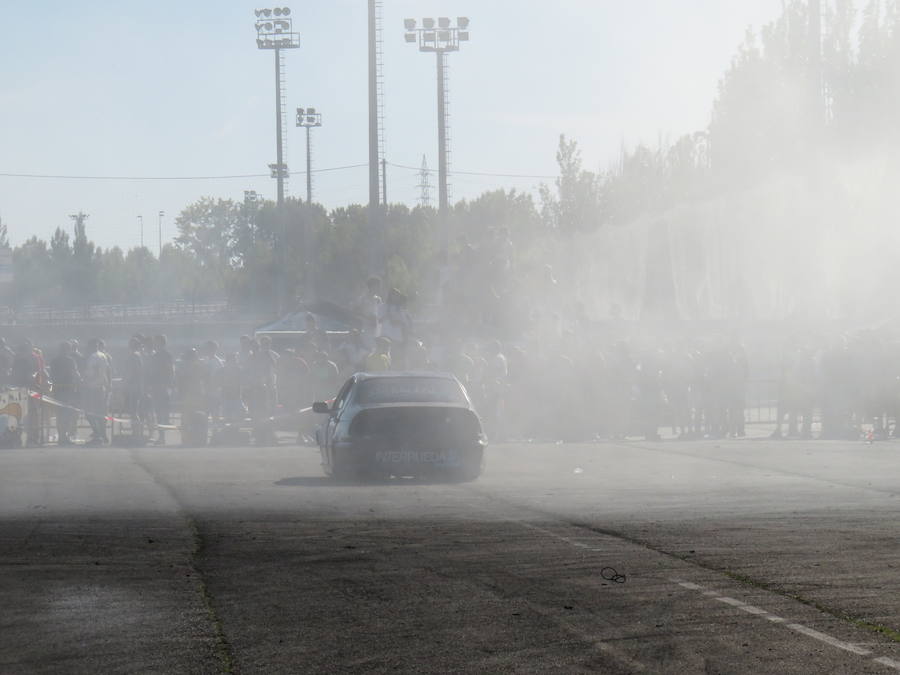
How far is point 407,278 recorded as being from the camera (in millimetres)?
96688

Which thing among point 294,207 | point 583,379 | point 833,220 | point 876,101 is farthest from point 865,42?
point 294,207

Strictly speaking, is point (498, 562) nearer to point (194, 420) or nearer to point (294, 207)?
point (194, 420)

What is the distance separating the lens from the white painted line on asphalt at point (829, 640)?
7.08 meters

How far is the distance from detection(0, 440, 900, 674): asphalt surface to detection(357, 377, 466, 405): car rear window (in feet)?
4.50

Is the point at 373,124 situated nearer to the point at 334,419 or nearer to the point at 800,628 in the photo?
the point at 334,419

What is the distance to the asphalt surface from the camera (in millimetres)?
7086

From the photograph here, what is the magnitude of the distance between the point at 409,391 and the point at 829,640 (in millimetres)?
10644

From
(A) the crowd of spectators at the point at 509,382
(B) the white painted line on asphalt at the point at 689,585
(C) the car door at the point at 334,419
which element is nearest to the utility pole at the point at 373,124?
(A) the crowd of spectators at the point at 509,382

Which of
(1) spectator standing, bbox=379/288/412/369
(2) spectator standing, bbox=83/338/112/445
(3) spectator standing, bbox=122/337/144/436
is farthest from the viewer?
(1) spectator standing, bbox=379/288/412/369

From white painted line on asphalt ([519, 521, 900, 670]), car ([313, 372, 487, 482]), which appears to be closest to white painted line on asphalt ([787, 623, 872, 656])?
white painted line on asphalt ([519, 521, 900, 670])

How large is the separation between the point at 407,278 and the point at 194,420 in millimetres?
71293

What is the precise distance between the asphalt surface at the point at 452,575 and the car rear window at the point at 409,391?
1.37 meters

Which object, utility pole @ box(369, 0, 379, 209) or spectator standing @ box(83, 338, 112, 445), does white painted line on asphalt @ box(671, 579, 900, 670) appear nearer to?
spectator standing @ box(83, 338, 112, 445)

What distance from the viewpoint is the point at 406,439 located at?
666 inches
